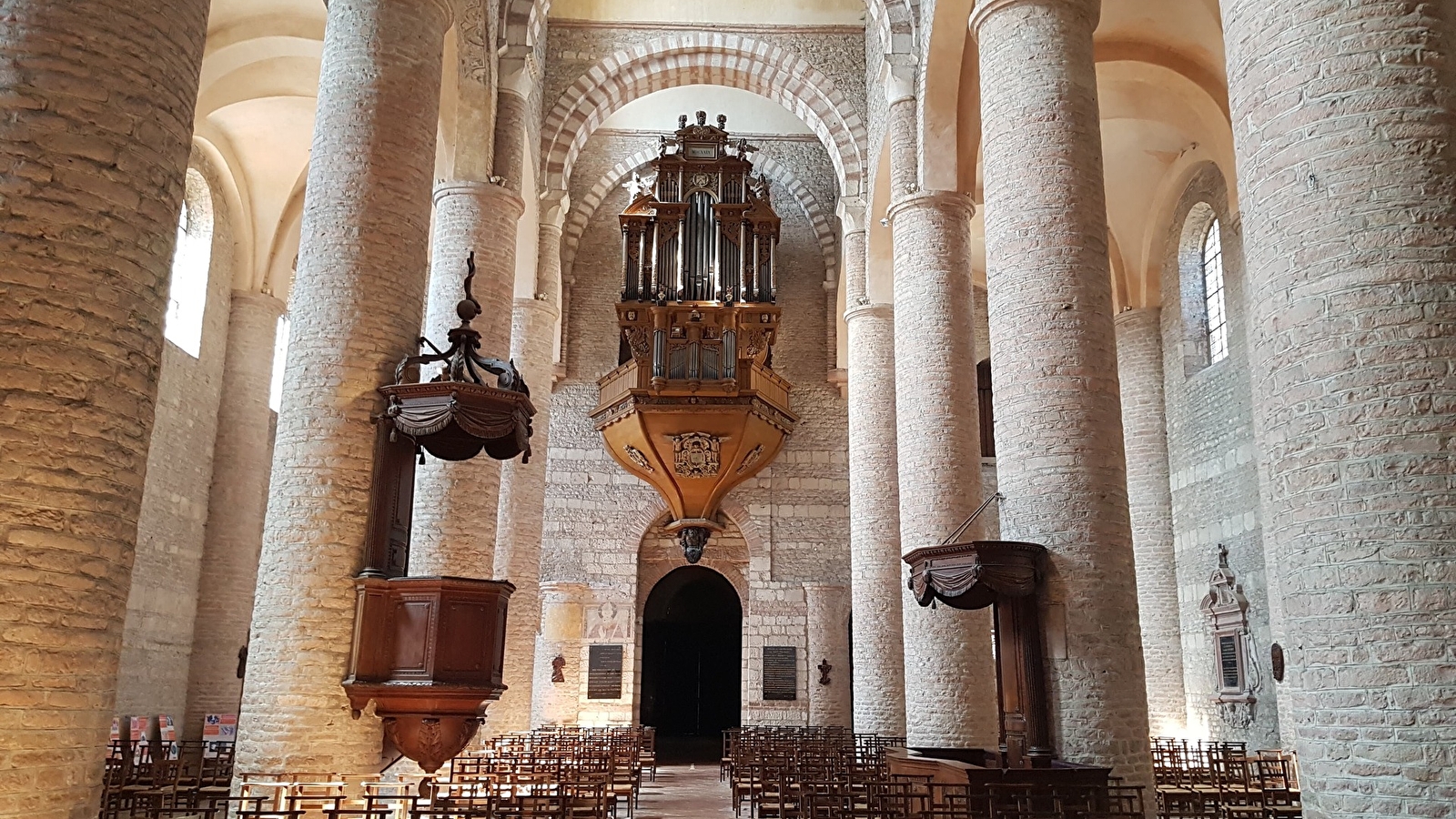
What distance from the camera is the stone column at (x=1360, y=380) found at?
4.83 metres

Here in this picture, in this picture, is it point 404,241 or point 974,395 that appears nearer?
point 404,241

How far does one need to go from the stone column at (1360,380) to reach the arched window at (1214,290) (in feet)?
40.4

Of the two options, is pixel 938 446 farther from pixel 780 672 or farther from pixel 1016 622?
pixel 780 672

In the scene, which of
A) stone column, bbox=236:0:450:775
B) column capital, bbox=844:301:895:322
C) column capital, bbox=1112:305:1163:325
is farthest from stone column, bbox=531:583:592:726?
stone column, bbox=236:0:450:775

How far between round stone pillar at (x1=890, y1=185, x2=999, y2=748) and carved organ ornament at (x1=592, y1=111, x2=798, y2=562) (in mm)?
5802

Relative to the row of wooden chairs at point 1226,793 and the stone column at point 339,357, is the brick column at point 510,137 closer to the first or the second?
the stone column at point 339,357

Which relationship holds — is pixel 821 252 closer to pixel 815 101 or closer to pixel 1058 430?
pixel 815 101

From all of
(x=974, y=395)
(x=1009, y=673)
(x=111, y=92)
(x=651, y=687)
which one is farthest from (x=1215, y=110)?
(x=651, y=687)

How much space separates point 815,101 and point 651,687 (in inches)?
540

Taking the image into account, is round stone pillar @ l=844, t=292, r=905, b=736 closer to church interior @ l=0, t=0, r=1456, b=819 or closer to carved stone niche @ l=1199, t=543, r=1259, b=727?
church interior @ l=0, t=0, r=1456, b=819

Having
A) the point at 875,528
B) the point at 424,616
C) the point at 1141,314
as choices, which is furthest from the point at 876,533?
the point at 424,616

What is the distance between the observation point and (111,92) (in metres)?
5.18

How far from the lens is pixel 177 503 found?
638 inches

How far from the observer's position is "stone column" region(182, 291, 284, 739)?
16.7 m
